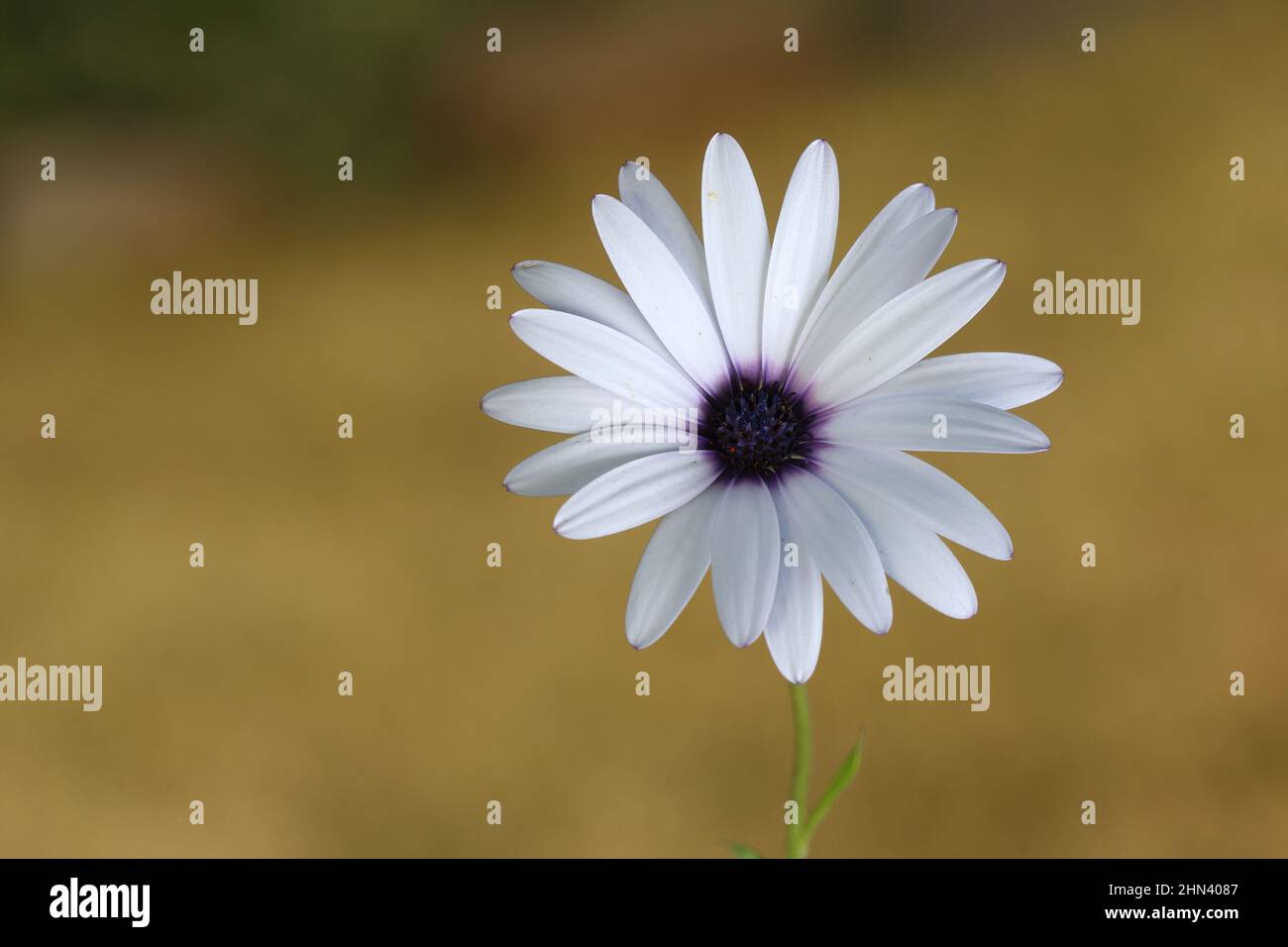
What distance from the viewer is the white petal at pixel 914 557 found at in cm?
30

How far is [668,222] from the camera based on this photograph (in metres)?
0.34

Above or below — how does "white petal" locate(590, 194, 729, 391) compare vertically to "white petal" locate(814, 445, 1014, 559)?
above

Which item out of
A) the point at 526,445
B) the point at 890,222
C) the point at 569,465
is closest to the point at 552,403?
the point at 569,465

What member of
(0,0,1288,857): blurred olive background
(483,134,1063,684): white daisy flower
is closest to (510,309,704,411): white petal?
(483,134,1063,684): white daisy flower

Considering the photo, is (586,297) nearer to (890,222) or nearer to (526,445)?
(890,222)

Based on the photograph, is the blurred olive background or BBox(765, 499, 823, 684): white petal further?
the blurred olive background

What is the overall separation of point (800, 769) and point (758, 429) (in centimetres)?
11

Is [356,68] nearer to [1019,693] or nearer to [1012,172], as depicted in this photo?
[1012,172]

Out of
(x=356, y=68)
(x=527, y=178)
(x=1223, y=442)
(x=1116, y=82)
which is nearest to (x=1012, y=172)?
(x=1116, y=82)

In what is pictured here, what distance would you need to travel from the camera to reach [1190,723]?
689mm

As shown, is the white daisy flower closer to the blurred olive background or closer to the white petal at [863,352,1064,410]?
the white petal at [863,352,1064,410]

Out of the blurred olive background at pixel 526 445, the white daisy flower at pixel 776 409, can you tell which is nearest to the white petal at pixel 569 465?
the white daisy flower at pixel 776 409

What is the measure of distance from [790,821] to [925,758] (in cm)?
36

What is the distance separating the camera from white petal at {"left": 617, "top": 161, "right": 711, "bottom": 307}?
33cm
